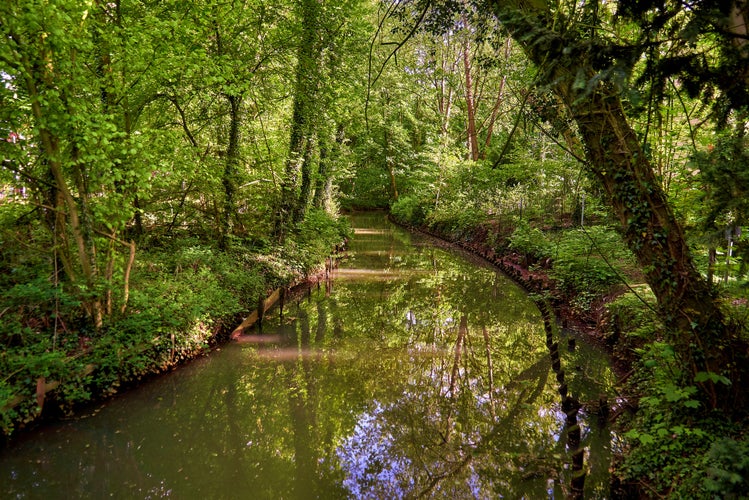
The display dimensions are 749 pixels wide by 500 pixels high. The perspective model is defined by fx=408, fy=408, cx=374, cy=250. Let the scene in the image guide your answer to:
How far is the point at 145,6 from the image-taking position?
816cm

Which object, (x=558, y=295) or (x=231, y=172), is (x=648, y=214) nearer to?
(x=558, y=295)

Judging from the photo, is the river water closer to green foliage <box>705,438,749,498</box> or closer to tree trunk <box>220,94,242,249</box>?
green foliage <box>705,438,749,498</box>

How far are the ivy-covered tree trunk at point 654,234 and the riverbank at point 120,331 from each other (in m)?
6.34

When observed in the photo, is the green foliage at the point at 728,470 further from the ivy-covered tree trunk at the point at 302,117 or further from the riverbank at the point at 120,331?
the ivy-covered tree trunk at the point at 302,117

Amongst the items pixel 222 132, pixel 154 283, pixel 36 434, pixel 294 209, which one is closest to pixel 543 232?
pixel 294 209

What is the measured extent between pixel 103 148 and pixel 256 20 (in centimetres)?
638

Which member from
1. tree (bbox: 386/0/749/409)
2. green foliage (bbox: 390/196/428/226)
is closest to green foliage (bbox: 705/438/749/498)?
tree (bbox: 386/0/749/409)

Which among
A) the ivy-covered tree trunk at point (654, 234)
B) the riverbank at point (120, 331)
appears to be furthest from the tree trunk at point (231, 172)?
the ivy-covered tree trunk at point (654, 234)

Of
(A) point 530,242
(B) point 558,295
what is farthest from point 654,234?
(A) point 530,242

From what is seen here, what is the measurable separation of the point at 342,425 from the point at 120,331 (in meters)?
3.57

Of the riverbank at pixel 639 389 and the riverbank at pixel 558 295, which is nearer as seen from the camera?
the riverbank at pixel 639 389

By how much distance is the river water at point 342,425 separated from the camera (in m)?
4.32

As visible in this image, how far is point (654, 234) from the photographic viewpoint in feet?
12.2

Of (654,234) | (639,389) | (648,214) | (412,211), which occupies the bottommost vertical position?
(639,389)
